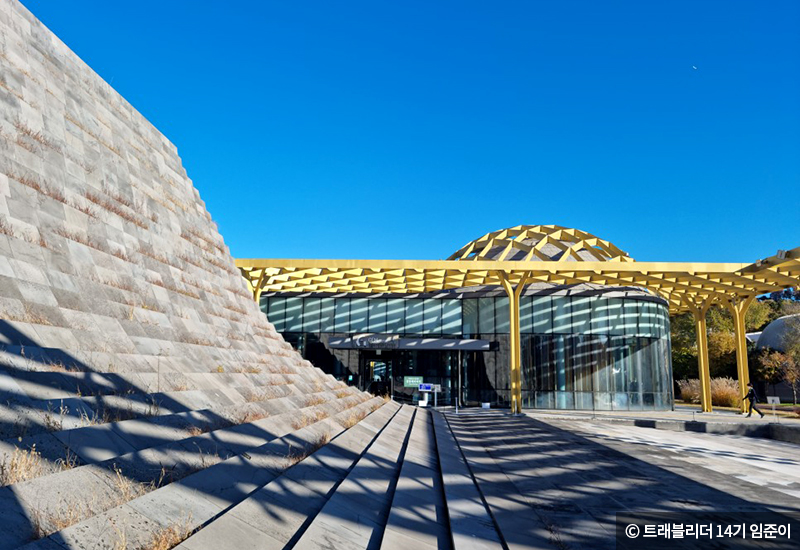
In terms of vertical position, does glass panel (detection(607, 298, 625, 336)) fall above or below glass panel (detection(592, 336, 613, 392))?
above

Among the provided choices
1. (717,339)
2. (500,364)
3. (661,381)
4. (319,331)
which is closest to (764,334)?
(717,339)

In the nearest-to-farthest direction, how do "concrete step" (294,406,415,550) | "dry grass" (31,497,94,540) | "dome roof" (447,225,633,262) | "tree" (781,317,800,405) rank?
"dry grass" (31,497,94,540) < "concrete step" (294,406,415,550) < "dome roof" (447,225,633,262) < "tree" (781,317,800,405)

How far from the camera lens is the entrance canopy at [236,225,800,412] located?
2480 centimetres

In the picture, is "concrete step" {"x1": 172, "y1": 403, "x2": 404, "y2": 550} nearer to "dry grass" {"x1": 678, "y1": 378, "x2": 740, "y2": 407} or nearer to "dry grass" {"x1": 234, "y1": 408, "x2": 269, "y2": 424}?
"dry grass" {"x1": 234, "y1": 408, "x2": 269, "y2": 424}

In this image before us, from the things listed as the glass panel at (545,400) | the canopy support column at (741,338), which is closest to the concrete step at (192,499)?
the glass panel at (545,400)

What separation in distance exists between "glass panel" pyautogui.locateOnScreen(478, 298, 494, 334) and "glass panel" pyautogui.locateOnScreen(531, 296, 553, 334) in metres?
2.42

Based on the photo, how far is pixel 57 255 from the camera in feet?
22.4

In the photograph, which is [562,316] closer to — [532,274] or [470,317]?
[470,317]

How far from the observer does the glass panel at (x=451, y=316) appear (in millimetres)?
33031

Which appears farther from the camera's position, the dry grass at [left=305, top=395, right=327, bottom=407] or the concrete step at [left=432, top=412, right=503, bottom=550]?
the dry grass at [left=305, top=395, right=327, bottom=407]

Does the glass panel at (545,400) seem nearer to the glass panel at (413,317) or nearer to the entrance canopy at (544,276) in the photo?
the entrance canopy at (544,276)

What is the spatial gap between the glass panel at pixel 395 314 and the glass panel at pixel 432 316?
1.34 meters

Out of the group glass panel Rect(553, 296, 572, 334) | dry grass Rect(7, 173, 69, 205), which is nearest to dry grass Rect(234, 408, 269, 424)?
dry grass Rect(7, 173, 69, 205)

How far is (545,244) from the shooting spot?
35938mm
